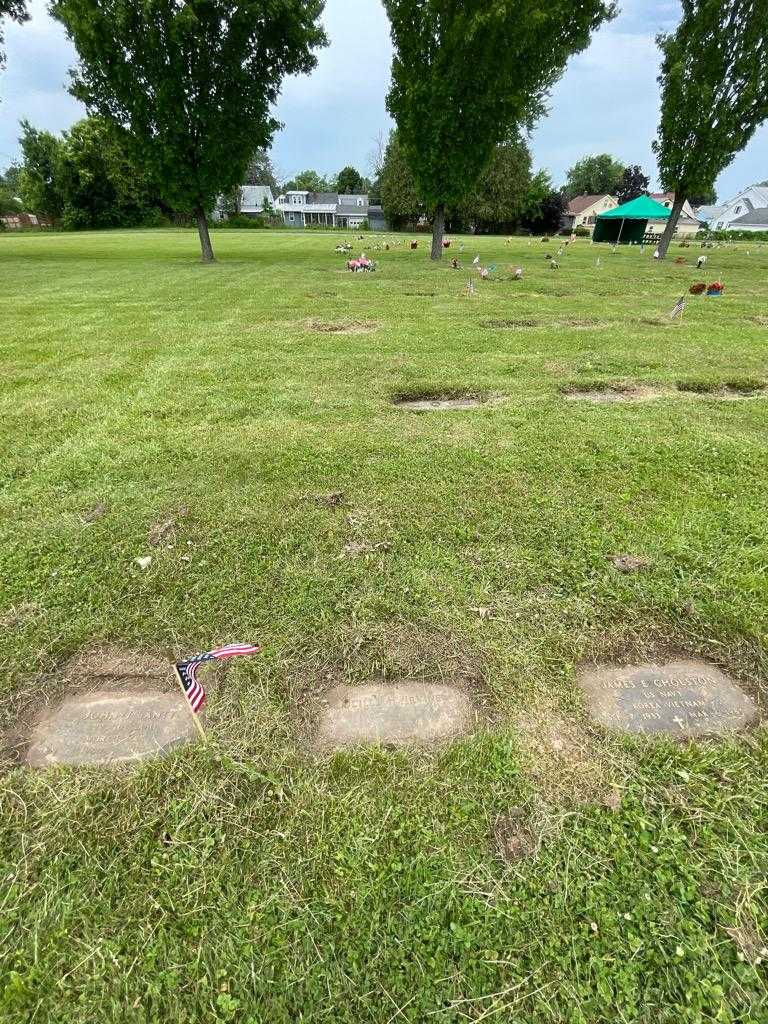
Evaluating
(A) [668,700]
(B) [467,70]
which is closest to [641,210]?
(B) [467,70]

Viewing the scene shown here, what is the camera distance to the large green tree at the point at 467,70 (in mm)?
12594

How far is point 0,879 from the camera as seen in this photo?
4.32ft

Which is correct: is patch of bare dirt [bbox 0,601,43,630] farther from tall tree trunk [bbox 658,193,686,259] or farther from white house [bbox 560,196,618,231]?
white house [bbox 560,196,618,231]

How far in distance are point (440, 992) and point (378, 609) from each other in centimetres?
127

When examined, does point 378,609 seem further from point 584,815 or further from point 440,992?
point 440,992

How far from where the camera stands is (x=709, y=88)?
1572cm

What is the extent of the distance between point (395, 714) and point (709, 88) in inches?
902

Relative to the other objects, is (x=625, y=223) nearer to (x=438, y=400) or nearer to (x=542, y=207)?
(x=542, y=207)

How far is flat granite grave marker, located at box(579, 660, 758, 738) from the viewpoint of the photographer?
5.61ft

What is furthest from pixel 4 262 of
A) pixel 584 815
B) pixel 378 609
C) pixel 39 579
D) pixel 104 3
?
pixel 584 815

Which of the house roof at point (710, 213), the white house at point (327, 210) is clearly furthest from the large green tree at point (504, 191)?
the house roof at point (710, 213)

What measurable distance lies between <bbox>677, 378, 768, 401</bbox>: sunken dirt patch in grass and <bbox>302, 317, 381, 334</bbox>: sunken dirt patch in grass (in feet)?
13.5

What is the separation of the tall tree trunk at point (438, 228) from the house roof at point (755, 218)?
53774mm

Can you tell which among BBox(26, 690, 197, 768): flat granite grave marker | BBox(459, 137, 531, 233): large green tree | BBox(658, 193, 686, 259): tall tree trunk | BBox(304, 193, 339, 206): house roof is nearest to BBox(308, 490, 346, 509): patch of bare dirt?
BBox(26, 690, 197, 768): flat granite grave marker
